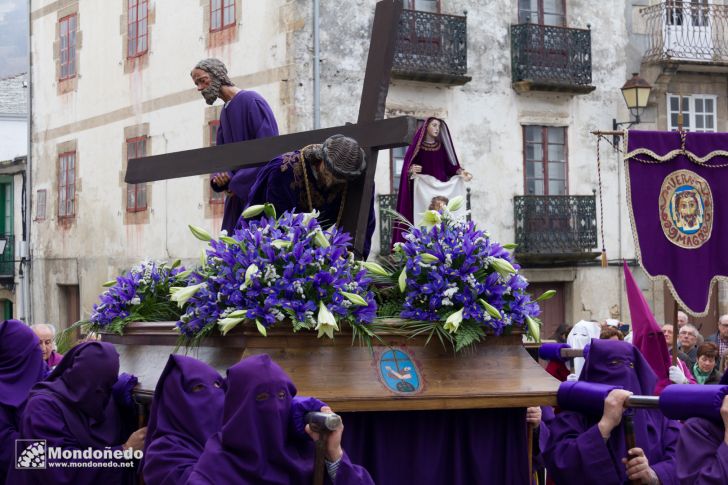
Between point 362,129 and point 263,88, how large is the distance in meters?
15.0

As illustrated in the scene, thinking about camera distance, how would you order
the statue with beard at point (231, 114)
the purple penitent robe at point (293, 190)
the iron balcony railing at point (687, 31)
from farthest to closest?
the iron balcony railing at point (687, 31)
the statue with beard at point (231, 114)
the purple penitent robe at point (293, 190)

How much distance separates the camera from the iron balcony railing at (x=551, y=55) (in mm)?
22312

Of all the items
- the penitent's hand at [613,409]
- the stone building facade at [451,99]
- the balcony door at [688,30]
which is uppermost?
the balcony door at [688,30]

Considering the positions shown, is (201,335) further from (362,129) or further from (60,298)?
(60,298)

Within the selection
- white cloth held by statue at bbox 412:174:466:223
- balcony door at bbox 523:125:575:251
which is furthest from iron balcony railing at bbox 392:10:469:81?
white cloth held by statue at bbox 412:174:466:223

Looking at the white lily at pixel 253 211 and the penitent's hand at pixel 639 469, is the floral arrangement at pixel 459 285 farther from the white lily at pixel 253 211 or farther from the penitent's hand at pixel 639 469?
the penitent's hand at pixel 639 469

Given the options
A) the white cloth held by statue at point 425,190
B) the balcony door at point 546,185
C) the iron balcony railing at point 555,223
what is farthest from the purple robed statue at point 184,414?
the balcony door at point 546,185

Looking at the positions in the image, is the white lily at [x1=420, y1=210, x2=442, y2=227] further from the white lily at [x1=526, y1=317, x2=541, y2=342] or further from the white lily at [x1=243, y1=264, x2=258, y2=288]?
the white lily at [x1=243, y1=264, x2=258, y2=288]

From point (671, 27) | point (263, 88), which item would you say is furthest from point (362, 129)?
point (671, 27)

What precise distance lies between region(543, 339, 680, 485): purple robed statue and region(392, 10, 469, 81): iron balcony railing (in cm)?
1536

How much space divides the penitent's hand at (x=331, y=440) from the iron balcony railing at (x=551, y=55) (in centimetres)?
1838

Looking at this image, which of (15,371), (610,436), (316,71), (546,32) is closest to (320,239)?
(610,436)

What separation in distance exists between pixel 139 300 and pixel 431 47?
1530 cm

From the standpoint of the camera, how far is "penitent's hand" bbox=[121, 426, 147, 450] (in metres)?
5.57
